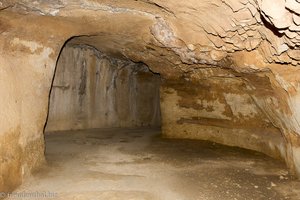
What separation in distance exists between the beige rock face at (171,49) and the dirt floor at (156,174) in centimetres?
39

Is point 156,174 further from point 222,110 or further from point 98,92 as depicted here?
point 98,92

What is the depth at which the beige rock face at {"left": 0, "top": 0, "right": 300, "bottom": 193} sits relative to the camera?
11.2 feet

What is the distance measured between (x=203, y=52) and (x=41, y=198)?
3.61 metres

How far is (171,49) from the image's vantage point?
5.73 metres

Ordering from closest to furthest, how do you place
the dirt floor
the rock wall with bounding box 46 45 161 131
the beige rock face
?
the beige rock face, the dirt floor, the rock wall with bounding box 46 45 161 131

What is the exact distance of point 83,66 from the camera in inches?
351

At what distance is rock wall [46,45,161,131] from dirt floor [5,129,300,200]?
1745 millimetres

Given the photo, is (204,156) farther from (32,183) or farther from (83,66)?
(83,66)

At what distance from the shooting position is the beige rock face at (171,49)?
3.42 meters

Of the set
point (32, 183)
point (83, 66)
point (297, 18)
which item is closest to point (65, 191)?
point (32, 183)

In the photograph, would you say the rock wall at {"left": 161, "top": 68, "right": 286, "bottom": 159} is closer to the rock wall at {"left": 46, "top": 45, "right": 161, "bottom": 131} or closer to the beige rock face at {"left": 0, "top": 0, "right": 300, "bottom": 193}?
the beige rock face at {"left": 0, "top": 0, "right": 300, "bottom": 193}

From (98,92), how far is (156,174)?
17.8 ft

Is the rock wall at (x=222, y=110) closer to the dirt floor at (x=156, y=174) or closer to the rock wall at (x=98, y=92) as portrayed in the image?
the dirt floor at (x=156, y=174)

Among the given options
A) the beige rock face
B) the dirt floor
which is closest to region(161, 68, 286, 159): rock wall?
the beige rock face
